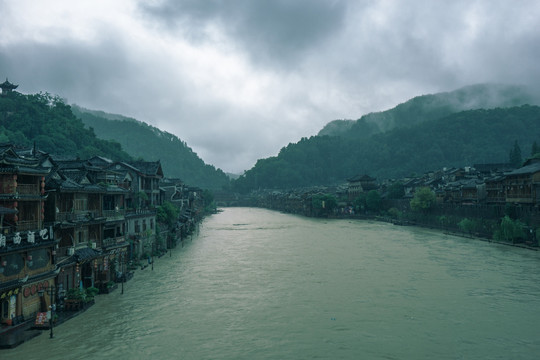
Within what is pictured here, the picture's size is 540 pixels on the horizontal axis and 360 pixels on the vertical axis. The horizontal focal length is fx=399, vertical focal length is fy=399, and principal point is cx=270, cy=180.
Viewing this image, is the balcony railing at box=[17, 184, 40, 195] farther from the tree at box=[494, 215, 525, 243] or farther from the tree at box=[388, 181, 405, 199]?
the tree at box=[388, 181, 405, 199]

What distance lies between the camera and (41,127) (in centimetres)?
10044

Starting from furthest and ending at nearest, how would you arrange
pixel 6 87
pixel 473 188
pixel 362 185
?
pixel 362 185 → pixel 6 87 → pixel 473 188

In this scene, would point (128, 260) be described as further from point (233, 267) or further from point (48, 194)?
point (48, 194)

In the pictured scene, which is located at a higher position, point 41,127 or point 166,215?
point 41,127

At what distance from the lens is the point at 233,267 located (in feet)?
162

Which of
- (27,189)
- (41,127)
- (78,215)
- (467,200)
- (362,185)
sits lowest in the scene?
(467,200)

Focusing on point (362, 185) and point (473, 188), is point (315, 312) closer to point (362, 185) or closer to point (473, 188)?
point (473, 188)

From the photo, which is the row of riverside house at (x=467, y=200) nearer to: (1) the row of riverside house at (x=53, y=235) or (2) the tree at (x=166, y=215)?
(2) the tree at (x=166, y=215)

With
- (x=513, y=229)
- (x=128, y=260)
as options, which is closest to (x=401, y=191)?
(x=513, y=229)

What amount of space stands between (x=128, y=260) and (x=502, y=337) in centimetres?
3785

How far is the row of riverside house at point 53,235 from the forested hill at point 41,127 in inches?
2241

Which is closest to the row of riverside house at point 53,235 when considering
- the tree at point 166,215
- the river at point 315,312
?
the river at point 315,312

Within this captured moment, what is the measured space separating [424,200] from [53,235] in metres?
92.8

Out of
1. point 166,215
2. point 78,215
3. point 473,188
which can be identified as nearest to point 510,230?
point 473,188
